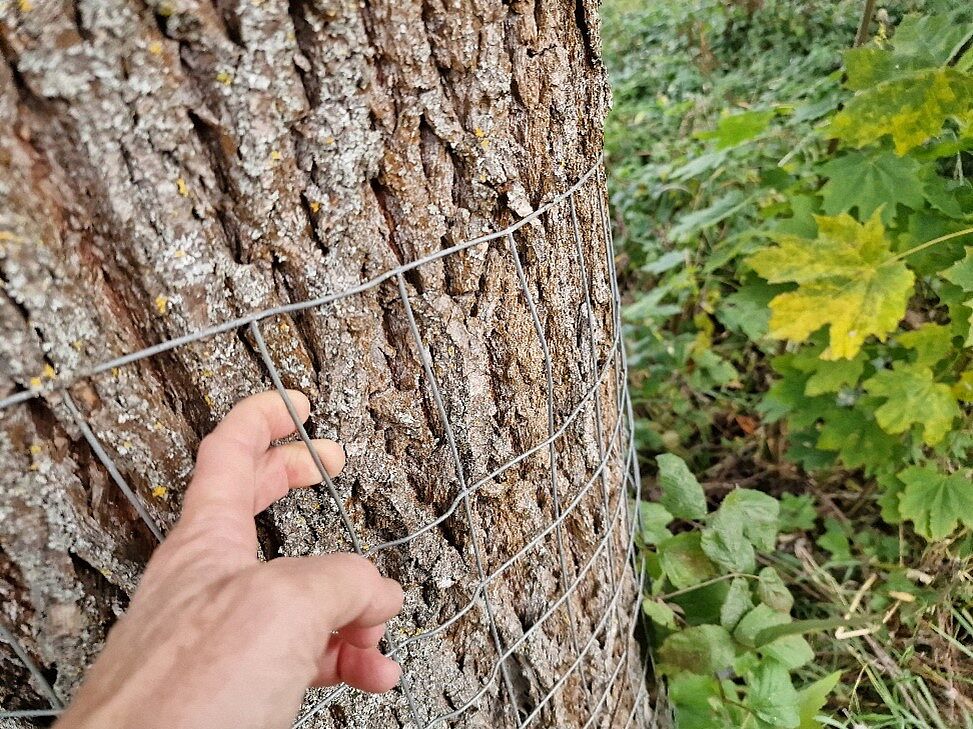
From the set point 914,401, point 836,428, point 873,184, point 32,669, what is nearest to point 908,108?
point 873,184

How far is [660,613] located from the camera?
139cm

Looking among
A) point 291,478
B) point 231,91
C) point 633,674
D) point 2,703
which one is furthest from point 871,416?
point 2,703

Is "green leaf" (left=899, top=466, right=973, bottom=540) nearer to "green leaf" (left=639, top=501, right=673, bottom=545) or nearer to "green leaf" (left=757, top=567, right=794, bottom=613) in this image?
"green leaf" (left=757, top=567, right=794, bottom=613)

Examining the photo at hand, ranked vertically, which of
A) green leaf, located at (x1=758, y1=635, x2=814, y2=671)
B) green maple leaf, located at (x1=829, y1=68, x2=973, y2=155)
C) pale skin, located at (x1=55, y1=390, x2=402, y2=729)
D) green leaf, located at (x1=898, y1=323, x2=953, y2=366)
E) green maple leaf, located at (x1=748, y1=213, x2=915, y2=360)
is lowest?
green leaf, located at (x1=758, y1=635, x2=814, y2=671)

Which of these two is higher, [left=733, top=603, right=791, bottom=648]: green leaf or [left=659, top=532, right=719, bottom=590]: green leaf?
[left=659, top=532, right=719, bottom=590]: green leaf

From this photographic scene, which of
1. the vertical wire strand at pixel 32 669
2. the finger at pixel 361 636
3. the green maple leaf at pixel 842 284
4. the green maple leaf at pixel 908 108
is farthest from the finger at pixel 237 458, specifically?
the green maple leaf at pixel 908 108

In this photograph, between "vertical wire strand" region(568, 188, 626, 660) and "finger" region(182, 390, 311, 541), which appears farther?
"vertical wire strand" region(568, 188, 626, 660)

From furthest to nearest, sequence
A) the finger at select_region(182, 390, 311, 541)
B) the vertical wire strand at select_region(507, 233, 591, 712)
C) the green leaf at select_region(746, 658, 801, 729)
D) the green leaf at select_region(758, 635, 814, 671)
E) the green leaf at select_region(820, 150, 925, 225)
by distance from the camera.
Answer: the green leaf at select_region(820, 150, 925, 225)
the green leaf at select_region(758, 635, 814, 671)
the green leaf at select_region(746, 658, 801, 729)
the vertical wire strand at select_region(507, 233, 591, 712)
the finger at select_region(182, 390, 311, 541)

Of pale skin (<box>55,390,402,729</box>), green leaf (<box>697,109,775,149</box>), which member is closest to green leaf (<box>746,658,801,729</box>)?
pale skin (<box>55,390,402,729</box>)

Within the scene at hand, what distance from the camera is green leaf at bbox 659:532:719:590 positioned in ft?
4.76

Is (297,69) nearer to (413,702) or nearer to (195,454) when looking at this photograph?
(195,454)

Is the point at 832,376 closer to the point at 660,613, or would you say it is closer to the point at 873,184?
the point at 873,184

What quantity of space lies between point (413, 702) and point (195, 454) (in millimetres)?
520

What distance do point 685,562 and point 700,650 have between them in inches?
7.2
